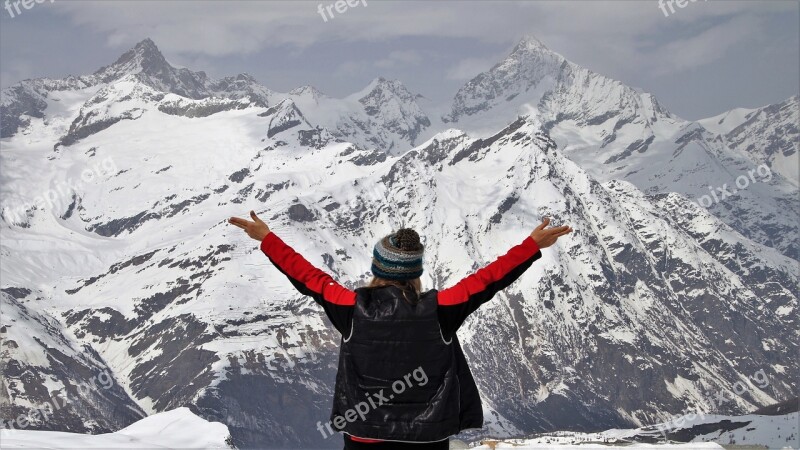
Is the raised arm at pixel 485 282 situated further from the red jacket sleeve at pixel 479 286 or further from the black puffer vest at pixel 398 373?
the black puffer vest at pixel 398 373

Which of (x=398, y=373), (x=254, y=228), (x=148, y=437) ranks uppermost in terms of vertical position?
(x=254, y=228)

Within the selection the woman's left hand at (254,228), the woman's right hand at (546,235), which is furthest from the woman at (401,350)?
the woman's left hand at (254,228)

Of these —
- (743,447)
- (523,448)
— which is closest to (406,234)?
(523,448)

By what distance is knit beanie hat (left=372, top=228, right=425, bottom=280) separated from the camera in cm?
1160

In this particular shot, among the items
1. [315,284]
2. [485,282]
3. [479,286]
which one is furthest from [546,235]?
[315,284]

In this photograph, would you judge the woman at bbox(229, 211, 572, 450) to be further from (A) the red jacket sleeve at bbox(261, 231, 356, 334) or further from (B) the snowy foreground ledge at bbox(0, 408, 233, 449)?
(B) the snowy foreground ledge at bbox(0, 408, 233, 449)

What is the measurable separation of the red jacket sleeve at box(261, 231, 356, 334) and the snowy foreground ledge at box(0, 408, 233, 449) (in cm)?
1149

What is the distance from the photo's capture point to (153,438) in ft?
81.3

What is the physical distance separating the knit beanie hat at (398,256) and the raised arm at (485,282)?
490 millimetres

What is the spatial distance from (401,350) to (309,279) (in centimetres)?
142

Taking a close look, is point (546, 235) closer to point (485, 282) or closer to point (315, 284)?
point (485, 282)

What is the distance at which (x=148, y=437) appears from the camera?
81.7ft

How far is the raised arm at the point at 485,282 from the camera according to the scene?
11367 mm

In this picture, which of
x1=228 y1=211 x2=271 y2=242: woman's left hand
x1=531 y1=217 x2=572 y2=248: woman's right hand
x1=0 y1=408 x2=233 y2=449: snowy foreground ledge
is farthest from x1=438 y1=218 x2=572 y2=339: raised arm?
x1=0 y1=408 x2=233 y2=449: snowy foreground ledge
